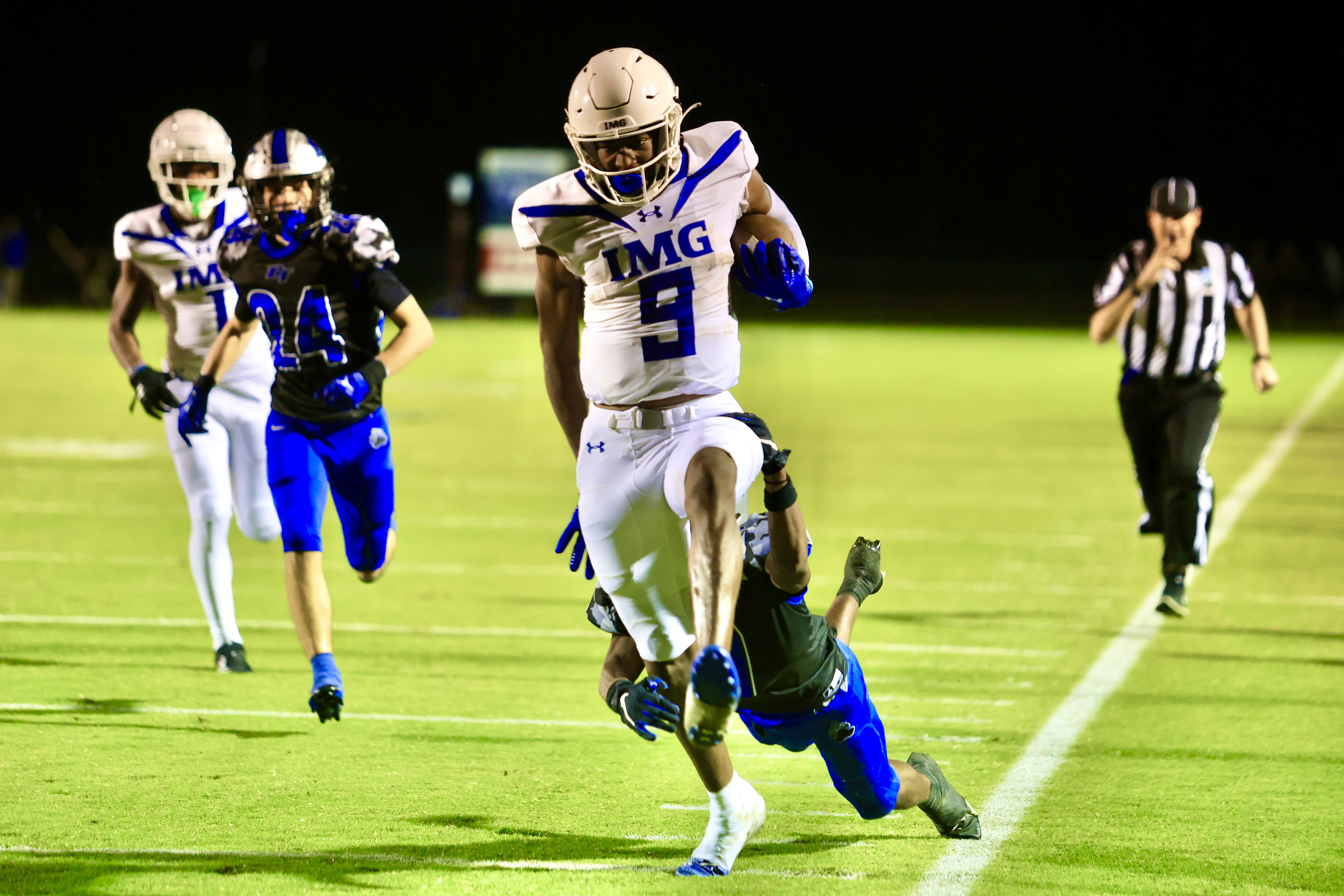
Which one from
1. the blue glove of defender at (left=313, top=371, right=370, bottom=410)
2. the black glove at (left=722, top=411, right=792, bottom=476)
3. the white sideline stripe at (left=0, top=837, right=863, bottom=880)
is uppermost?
the black glove at (left=722, top=411, right=792, bottom=476)

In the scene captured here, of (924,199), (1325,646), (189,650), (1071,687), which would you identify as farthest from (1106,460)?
(924,199)

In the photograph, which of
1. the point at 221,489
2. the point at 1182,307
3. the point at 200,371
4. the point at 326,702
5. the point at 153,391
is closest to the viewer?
the point at 326,702

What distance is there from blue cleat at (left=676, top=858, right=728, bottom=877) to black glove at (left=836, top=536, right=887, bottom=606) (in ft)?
3.03

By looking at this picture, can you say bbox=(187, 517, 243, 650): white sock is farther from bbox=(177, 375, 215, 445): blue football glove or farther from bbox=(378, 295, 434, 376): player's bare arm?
bbox=(378, 295, 434, 376): player's bare arm

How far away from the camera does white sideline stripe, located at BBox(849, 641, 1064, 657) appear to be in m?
6.91

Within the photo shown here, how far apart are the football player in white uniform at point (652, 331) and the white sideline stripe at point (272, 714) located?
1.63 m

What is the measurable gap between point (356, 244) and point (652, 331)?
202 centimetres

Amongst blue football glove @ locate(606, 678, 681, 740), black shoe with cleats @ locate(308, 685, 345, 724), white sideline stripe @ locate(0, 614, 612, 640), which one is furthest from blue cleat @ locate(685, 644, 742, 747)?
white sideline stripe @ locate(0, 614, 612, 640)

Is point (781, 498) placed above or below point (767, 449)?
below

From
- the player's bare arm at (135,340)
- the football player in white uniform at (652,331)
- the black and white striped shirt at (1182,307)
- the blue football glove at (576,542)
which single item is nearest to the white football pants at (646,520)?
the football player in white uniform at (652,331)

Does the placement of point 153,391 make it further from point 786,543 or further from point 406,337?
point 786,543

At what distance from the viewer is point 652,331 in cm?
409

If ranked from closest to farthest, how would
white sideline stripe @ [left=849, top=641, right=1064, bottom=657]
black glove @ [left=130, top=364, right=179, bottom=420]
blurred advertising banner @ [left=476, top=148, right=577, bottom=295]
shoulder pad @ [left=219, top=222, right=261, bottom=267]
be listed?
shoulder pad @ [left=219, top=222, right=261, bottom=267], black glove @ [left=130, top=364, right=179, bottom=420], white sideline stripe @ [left=849, top=641, right=1064, bottom=657], blurred advertising banner @ [left=476, top=148, right=577, bottom=295]

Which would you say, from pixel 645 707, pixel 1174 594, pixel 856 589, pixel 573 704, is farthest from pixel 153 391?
pixel 1174 594
